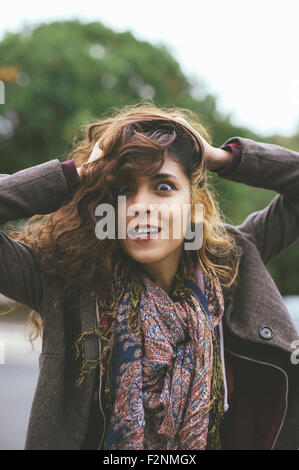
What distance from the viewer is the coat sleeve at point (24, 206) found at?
6.08 ft

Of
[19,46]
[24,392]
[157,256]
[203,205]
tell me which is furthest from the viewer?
[19,46]

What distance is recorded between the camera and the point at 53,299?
1921mm

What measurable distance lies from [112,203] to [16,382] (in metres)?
4.40

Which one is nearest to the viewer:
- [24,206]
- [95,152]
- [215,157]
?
[24,206]

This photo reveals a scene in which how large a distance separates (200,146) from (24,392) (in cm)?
436

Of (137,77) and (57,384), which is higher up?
(137,77)

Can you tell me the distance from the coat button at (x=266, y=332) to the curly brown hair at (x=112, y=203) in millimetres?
235

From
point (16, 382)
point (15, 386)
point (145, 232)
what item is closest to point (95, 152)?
point (145, 232)

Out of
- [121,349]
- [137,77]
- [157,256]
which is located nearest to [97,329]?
[121,349]

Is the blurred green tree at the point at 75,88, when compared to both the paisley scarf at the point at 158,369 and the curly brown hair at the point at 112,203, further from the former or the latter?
the paisley scarf at the point at 158,369

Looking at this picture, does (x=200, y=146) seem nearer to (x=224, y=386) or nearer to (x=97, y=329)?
(x=97, y=329)

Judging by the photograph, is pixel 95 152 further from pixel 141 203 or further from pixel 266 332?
pixel 266 332

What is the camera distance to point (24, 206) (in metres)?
1.88

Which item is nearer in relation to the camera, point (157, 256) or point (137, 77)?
point (157, 256)
